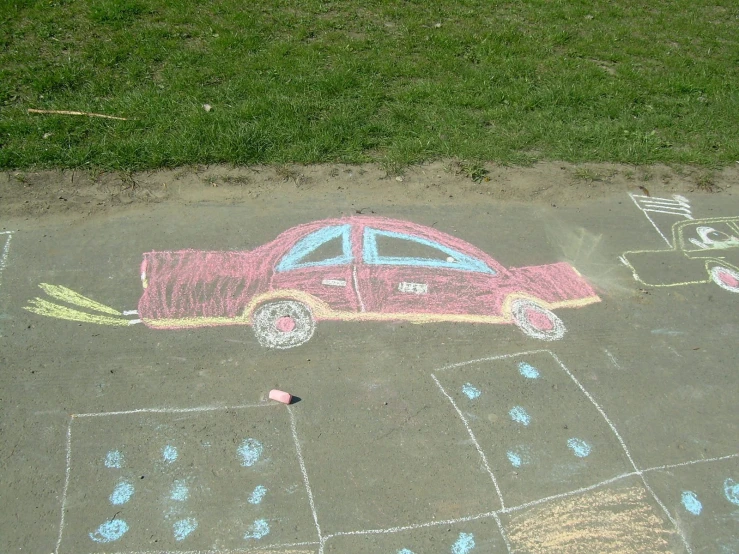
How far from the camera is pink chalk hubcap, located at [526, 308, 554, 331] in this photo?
3.84 metres

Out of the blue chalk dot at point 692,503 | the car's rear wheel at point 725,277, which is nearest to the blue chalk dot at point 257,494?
the blue chalk dot at point 692,503

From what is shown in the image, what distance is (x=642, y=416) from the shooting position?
341cm

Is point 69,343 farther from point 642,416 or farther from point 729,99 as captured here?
point 729,99

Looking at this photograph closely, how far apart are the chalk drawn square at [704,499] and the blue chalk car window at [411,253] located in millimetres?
1633

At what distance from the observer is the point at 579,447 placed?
322 centimetres

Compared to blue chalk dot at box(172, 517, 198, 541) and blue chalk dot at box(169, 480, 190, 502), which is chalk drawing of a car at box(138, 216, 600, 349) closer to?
blue chalk dot at box(169, 480, 190, 502)

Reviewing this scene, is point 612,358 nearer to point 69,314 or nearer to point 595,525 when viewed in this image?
point 595,525

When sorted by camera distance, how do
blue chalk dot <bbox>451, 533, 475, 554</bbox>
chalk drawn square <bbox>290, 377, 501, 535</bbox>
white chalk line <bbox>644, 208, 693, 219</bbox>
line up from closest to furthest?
blue chalk dot <bbox>451, 533, 475, 554</bbox>
chalk drawn square <bbox>290, 377, 501, 535</bbox>
white chalk line <bbox>644, 208, 693, 219</bbox>

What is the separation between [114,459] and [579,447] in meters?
2.35

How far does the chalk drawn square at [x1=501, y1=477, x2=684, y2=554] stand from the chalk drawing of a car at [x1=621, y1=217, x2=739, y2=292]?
1.73 metres

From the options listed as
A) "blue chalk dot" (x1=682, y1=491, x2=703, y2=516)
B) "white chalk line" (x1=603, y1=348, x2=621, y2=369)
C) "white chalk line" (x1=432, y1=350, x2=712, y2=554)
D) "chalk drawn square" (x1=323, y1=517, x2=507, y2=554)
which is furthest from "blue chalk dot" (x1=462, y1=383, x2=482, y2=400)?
"blue chalk dot" (x1=682, y1=491, x2=703, y2=516)

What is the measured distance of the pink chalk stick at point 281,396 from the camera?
3.26 meters

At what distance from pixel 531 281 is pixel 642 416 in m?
1.12

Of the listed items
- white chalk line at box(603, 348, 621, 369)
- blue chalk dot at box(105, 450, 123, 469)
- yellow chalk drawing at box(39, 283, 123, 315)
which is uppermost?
yellow chalk drawing at box(39, 283, 123, 315)
